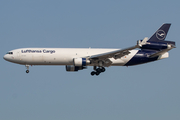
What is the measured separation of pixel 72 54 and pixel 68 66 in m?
4.61

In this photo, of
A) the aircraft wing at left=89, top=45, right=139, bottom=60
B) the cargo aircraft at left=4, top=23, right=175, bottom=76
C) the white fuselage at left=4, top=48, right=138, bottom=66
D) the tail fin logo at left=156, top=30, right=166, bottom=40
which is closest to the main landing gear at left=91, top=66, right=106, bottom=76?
the cargo aircraft at left=4, top=23, right=175, bottom=76

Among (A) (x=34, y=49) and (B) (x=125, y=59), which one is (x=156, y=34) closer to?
(B) (x=125, y=59)

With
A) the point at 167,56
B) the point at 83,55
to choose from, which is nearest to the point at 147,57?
the point at 167,56

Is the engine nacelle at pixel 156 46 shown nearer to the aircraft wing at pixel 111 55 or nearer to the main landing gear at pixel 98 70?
the aircraft wing at pixel 111 55

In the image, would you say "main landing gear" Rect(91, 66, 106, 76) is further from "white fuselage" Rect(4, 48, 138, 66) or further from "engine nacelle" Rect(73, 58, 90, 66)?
"engine nacelle" Rect(73, 58, 90, 66)

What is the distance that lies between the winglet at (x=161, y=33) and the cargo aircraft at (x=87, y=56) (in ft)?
5.33

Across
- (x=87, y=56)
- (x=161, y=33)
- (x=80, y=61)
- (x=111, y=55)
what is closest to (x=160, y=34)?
(x=161, y=33)

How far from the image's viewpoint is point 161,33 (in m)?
57.5

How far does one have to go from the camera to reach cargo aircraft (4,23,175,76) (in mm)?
52406

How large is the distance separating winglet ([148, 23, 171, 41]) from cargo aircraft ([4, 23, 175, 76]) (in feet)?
5.33

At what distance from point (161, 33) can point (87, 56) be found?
1402 centimetres

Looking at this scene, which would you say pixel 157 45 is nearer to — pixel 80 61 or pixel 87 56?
pixel 87 56

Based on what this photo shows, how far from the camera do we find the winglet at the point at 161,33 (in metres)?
57.2

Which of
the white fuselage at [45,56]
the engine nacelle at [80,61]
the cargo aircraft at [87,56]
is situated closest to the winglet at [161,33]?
the cargo aircraft at [87,56]
